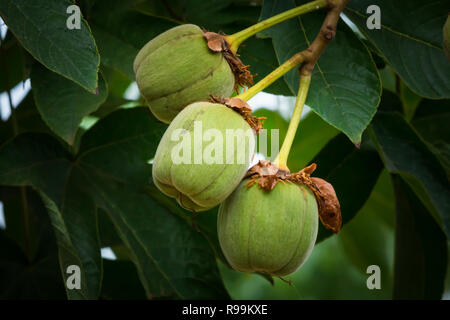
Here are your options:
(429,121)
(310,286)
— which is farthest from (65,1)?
(310,286)

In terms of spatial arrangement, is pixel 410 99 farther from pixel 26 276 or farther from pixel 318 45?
pixel 26 276

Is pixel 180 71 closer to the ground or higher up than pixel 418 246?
higher up

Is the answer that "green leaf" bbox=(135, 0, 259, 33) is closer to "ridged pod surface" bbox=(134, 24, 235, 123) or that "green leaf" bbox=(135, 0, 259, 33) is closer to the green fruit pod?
"ridged pod surface" bbox=(134, 24, 235, 123)

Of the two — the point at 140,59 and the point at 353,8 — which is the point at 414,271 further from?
the point at 140,59

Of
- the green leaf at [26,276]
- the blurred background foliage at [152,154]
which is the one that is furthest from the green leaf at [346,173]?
the green leaf at [26,276]

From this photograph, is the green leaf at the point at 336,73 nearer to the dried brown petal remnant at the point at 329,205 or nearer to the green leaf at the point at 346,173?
the dried brown petal remnant at the point at 329,205

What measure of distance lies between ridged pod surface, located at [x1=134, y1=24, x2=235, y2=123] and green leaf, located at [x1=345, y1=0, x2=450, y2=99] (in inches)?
13.7

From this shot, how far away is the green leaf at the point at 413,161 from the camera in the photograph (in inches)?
45.4

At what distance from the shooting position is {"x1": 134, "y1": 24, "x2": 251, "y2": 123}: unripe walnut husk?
2.90 feet

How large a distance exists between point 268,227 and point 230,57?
0.91ft

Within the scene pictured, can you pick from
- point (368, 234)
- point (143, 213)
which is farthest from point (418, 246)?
point (143, 213)

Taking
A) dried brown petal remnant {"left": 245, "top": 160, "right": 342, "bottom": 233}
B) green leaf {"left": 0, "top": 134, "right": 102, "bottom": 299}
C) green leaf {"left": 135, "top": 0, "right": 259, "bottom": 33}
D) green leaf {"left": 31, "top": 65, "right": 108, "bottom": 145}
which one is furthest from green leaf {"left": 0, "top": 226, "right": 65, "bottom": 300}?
dried brown petal remnant {"left": 245, "top": 160, "right": 342, "bottom": 233}

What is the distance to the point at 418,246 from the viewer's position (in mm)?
1376

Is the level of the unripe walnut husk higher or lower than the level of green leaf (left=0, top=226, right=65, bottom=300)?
higher
